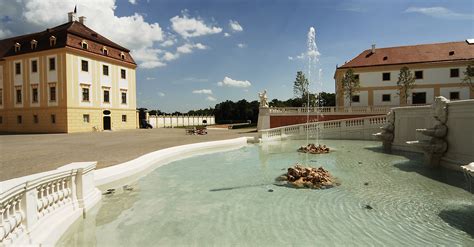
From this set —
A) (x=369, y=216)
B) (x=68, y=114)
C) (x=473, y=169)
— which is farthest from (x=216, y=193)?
(x=68, y=114)

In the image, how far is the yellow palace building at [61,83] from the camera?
33.8 m

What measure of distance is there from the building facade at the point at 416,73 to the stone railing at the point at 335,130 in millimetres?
20690

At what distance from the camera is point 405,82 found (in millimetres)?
39656

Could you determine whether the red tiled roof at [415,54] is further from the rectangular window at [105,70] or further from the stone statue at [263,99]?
the rectangular window at [105,70]

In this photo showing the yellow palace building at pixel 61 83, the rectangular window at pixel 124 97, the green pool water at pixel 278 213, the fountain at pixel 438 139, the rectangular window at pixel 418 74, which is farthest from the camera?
the rectangular window at pixel 124 97

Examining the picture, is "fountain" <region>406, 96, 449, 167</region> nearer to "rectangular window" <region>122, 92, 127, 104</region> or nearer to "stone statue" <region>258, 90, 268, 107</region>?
"stone statue" <region>258, 90, 268, 107</region>

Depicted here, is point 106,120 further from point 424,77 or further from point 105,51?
point 424,77

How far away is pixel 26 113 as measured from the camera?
119ft

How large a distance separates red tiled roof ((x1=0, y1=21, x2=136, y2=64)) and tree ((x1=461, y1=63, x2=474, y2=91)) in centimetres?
4985

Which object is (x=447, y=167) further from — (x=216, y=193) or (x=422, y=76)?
(x=422, y=76)

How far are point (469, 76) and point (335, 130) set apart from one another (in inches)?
1122

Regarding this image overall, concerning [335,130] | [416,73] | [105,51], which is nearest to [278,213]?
[335,130]

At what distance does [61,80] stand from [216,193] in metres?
34.7

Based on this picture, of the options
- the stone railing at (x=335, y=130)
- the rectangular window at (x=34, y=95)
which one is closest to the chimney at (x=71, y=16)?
the rectangular window at (x=34, y=95)
